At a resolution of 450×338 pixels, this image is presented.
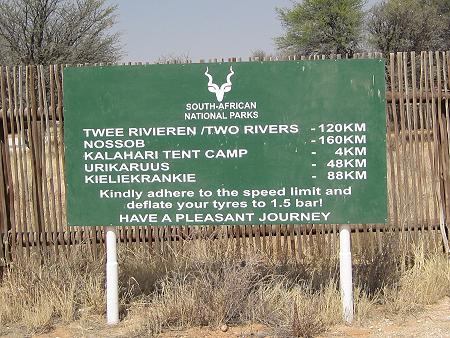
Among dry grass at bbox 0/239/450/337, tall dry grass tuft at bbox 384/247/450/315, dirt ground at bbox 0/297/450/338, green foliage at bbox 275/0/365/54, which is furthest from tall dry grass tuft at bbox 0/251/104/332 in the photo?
green foliage at bbox 275/0/365/54

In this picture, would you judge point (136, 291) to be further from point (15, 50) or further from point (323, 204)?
point (15, 50)

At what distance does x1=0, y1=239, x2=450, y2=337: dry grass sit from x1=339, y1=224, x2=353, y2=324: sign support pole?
8cm

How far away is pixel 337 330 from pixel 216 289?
107 cm

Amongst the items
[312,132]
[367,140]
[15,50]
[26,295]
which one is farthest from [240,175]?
[15,50]

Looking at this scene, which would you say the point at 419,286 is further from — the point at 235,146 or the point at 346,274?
the point at 235,146

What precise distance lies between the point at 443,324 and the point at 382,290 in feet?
2.58

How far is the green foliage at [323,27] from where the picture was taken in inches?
1593

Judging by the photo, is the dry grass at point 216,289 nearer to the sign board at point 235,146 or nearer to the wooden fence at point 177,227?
the wooden fence at point 177,227

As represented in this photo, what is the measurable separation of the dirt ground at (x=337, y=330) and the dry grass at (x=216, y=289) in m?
0.08

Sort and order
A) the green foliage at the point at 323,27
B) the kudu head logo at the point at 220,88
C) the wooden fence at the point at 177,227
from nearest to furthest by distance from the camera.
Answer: the kudu head logo at the point at 220,88 < the wooden fence at the point at 177,227 < the green foliage at the point at 323,27

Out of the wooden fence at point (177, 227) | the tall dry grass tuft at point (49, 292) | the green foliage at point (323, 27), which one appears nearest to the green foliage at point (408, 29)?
the green foliage at point (323, 27)

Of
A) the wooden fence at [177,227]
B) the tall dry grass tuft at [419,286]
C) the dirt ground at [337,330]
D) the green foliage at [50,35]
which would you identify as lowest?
the dirt ground at [337,330]

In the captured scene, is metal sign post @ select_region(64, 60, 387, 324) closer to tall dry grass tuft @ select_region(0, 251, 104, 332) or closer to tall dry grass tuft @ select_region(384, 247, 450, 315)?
tall dry grass tuft @ select_region(384, 247, 450, 315)

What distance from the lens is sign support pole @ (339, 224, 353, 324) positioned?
6.43 m
